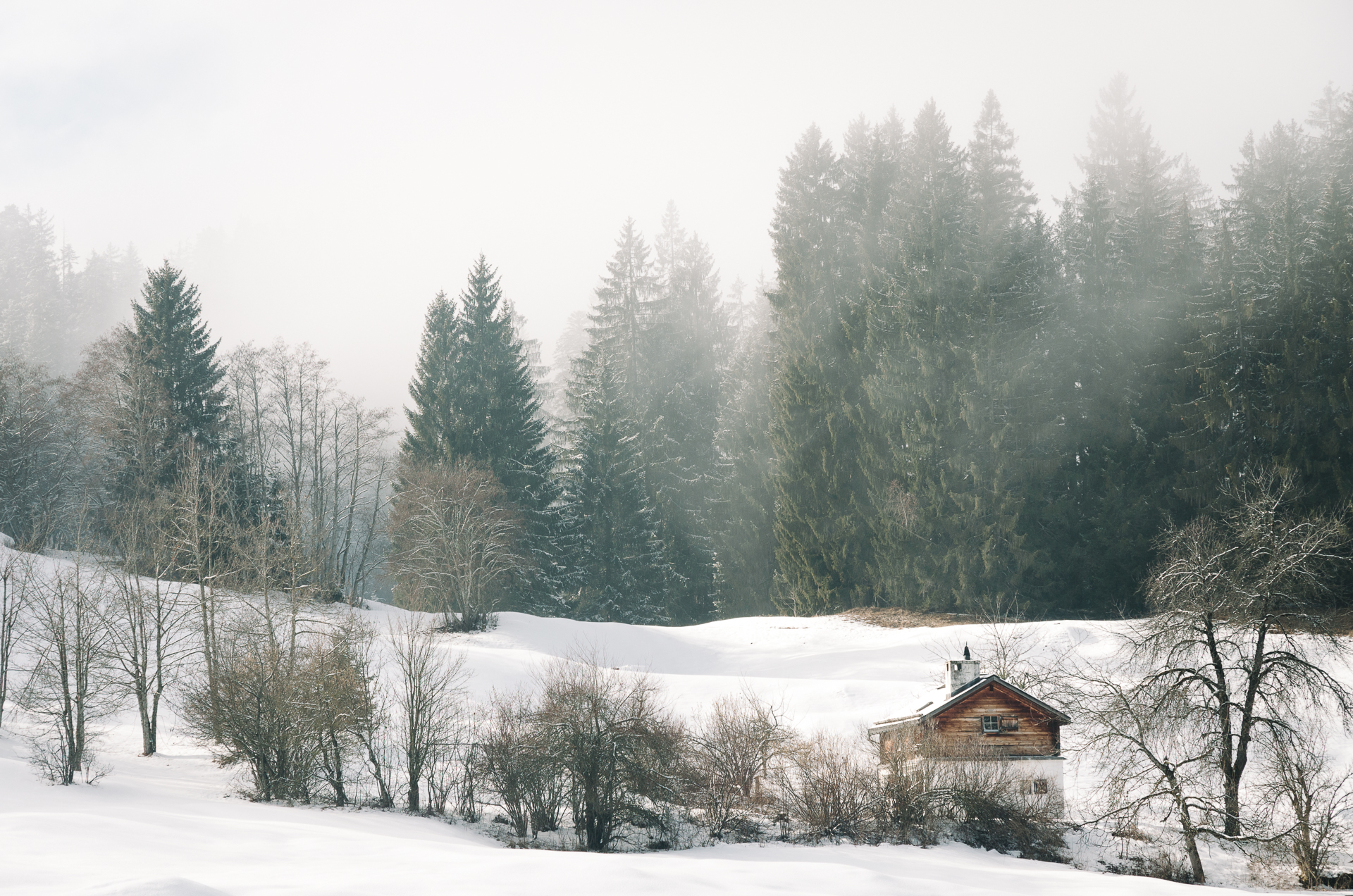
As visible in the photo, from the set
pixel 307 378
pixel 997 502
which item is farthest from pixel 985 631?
pixel 307 378

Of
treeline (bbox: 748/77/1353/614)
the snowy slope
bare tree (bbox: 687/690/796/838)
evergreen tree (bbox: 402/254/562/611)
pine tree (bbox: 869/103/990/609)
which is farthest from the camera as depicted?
evergreen tree (bbox: 402/254/562/611)

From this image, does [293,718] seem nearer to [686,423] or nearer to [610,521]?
[610,521]

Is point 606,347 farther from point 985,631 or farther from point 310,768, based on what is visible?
point 310,768

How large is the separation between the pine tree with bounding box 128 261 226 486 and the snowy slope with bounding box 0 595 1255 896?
1569cm

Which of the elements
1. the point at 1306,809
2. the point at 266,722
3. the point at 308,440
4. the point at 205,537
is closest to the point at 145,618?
the point at 205,537

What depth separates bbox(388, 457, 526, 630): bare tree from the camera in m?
33.5

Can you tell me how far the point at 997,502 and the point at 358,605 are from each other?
26602 mm

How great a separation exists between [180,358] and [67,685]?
2221 cm

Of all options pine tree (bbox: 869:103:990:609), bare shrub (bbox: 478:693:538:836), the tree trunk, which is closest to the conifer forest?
pine tree (bbox: 869:103:990:609)

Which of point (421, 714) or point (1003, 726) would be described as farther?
point (421, 714)

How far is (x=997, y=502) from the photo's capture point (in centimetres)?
3366

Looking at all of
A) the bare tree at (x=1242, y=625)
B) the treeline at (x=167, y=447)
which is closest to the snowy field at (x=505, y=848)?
the bare tree at (x=1242, y=625)

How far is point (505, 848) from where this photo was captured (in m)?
18.0

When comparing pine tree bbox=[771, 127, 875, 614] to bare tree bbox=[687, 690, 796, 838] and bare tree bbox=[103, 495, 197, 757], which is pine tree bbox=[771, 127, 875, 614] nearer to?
bare tree bbox=[687, 690, 796, 838]
